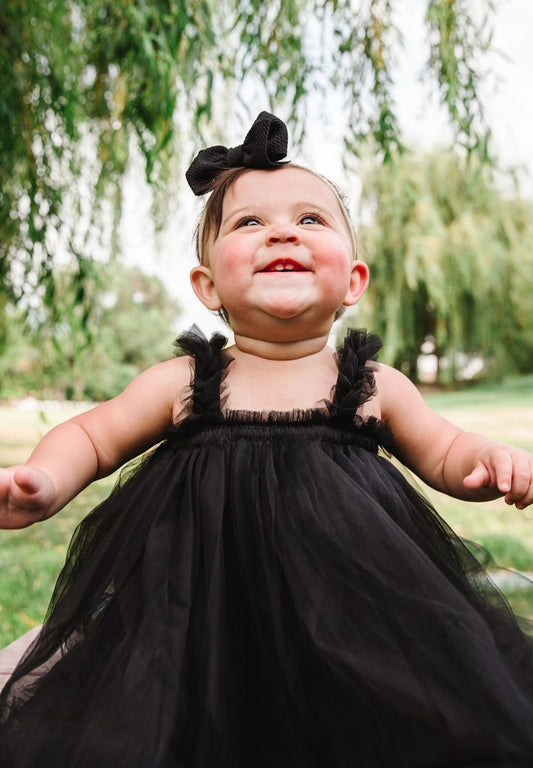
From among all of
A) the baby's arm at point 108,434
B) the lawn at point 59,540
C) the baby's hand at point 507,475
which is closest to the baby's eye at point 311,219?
the baby's arm at point 108,434

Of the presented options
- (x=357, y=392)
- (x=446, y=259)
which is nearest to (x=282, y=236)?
(x=357, y=392)

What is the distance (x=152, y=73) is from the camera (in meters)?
2.56

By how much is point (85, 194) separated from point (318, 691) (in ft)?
10.9

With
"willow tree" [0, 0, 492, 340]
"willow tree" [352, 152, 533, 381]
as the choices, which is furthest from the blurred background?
"willow tree" [352, 152, 533, 381]

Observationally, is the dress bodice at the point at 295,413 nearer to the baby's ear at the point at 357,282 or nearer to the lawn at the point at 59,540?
the baby's ear at the point at 357,282

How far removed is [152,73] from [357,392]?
1.63 m

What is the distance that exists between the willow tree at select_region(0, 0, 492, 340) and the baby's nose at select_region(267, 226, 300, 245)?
4.11 feet

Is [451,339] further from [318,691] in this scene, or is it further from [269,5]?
[318,691]

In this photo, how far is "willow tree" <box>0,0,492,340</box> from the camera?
8.99 ft

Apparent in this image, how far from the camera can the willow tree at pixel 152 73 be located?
2.74 meters

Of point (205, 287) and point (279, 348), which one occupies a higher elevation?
point (205, 287)

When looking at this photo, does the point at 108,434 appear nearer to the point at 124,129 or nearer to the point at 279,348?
the point at 279,348

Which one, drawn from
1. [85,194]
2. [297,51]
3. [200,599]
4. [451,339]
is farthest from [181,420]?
[451,339]

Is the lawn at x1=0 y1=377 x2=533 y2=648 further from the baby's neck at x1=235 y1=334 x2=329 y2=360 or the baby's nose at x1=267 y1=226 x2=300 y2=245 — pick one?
the baby's nose at x1=267 y1=226 x2=300 y2=245
